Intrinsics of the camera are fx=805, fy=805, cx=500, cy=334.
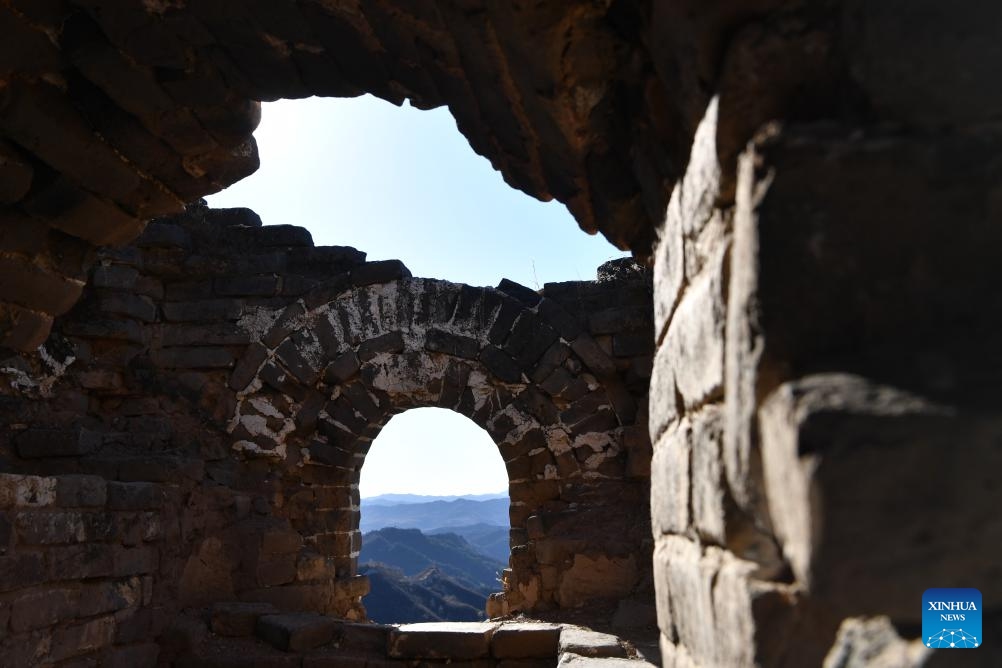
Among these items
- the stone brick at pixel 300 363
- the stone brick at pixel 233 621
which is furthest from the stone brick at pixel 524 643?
the stone brick at pixel 300 363

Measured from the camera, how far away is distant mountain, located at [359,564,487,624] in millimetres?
13352

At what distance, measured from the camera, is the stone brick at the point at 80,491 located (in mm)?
3850

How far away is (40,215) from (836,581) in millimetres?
3305

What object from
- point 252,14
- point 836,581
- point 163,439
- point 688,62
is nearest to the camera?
point 836,581

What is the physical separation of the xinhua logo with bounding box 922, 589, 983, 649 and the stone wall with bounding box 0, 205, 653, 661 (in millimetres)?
5211

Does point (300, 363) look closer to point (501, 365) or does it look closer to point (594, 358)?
point (501, 365)

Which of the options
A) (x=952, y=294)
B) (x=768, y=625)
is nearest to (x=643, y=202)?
(x=952, y=294)

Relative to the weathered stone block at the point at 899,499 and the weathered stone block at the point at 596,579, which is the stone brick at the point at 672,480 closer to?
the weathered stone block at the point at 899,499

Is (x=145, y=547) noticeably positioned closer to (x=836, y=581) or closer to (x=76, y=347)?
(x=76, y=347)

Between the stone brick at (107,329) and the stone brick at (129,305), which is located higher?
the stone brick at (129,305)

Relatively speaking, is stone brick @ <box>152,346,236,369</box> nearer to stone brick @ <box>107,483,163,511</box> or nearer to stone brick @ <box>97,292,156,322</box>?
stone brick @ <box>97,292,156,322</box>

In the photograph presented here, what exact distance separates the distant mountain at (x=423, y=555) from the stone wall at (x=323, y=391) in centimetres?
1380

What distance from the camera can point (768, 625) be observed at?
42.4 inches

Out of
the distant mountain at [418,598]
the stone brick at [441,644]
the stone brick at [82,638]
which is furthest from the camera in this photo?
the distant mountain at [418,598]
